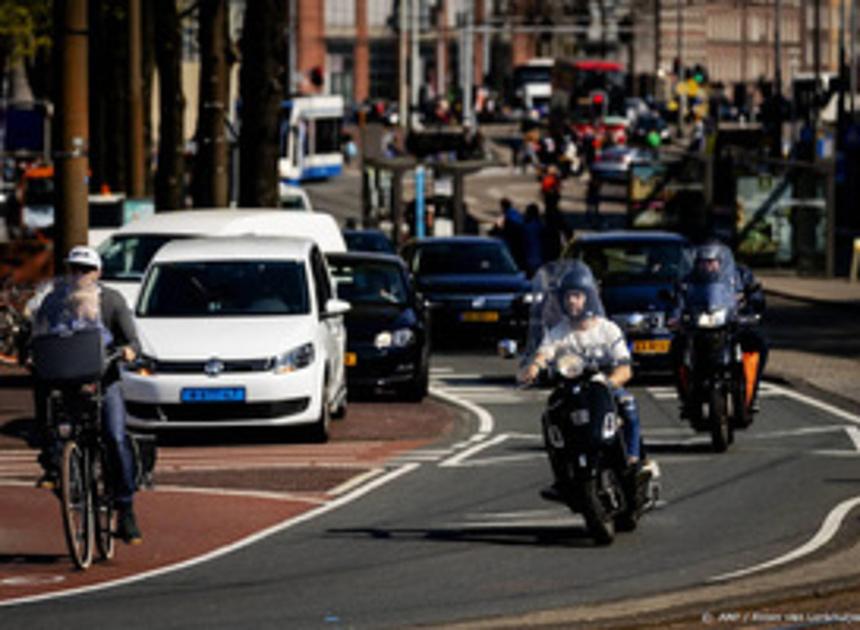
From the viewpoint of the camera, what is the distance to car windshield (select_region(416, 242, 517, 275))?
34031 millimetres

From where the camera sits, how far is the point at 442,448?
21.2m

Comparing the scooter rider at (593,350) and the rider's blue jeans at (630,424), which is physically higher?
the scooter rider at (593,350)

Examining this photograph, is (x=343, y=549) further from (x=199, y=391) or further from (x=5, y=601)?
(x=199, y=391)

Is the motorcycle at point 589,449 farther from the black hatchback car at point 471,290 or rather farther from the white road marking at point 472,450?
the black hatchback car at point 471,290

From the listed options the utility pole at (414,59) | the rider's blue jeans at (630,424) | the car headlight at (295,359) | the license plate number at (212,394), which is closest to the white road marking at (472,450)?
the car headlight at (295,359)

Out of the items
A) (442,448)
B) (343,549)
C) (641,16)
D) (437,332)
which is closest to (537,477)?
(442,448)

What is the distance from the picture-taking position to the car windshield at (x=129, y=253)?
27.4 m

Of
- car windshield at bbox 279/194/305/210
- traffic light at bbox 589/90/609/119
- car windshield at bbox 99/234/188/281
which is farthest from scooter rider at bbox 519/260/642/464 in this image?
traffic light at bbox 589/90/609/119

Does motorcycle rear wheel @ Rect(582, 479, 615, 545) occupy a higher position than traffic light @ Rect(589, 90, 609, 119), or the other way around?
motorcycle rear wheel @ Rect(582, 479, 615, 545)

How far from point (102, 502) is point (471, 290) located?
1888 cm

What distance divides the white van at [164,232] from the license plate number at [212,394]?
5.95 meters

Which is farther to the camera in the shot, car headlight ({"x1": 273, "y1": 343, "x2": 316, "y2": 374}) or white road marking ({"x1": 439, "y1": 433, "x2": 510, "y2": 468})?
car headlight ({"x1": 273, "y1": 343, "x2": 316, "y2": 374})

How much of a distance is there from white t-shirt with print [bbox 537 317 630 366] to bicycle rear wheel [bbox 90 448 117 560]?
2.49 metres

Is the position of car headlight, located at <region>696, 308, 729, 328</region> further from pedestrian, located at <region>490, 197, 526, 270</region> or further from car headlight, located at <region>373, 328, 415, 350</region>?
pedestrian, located at <region>490, 197, 526, 270</region>
